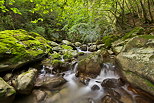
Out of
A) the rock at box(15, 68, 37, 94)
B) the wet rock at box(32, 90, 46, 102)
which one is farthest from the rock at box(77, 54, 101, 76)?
the rock at box(15, 68, 37, 94)

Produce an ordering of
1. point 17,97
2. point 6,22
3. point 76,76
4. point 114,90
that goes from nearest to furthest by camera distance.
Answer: point 17,97 → point 114,90 → point 76,76 → point 6,22

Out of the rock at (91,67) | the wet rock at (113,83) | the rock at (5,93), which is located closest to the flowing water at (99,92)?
the wet rock at (113,83)

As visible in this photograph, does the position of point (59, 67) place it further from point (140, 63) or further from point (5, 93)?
point (140, 63)

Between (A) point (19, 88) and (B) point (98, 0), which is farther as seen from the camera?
(B) point (98, 0)

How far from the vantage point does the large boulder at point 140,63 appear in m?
2.57

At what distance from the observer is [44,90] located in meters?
3.35

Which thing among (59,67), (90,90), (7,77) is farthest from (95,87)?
(7,77)

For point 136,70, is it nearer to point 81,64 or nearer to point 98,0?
point 81,64

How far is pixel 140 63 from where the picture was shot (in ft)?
9.18

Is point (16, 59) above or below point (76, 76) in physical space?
above

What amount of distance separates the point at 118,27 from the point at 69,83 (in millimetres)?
7822

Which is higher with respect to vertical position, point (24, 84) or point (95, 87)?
point (24, 84)

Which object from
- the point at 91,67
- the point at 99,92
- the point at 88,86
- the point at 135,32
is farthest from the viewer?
the point at 135,32

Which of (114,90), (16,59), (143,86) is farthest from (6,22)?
(143,86)
